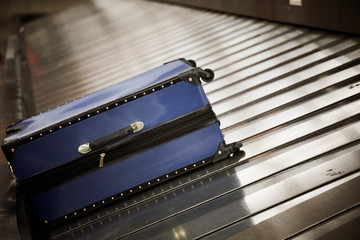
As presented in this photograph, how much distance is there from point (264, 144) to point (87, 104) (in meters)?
0.93

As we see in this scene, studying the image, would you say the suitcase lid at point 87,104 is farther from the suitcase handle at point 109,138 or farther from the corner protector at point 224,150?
the corner protector at point 224,150

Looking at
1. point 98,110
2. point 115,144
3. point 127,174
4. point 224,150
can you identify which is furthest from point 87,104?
point 224,150

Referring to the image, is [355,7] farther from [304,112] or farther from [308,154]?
[308,154]

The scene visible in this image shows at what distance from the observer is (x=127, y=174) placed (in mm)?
1869

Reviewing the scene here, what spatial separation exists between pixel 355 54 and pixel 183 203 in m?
1.67

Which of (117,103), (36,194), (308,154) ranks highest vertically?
(117,103)

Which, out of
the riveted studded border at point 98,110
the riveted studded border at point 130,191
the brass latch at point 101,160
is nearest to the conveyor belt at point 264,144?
the riveted studded border at point 130,191

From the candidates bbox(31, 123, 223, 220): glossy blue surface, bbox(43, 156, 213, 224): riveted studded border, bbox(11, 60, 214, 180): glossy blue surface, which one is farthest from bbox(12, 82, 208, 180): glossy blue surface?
bbox(43, 156, 213, 224): riveted studded border

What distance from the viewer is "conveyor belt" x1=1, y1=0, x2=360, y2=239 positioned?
1.49 meters

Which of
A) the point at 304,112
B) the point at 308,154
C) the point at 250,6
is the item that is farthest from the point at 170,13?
the point at 308,154

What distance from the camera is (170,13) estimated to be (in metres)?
6.32

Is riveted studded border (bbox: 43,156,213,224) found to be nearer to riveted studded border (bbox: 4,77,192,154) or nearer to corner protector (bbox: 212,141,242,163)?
corner protector (bbox: 212,141,242,163)

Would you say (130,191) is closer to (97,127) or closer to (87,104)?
(97,127)

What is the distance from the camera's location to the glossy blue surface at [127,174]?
5.98 feet
